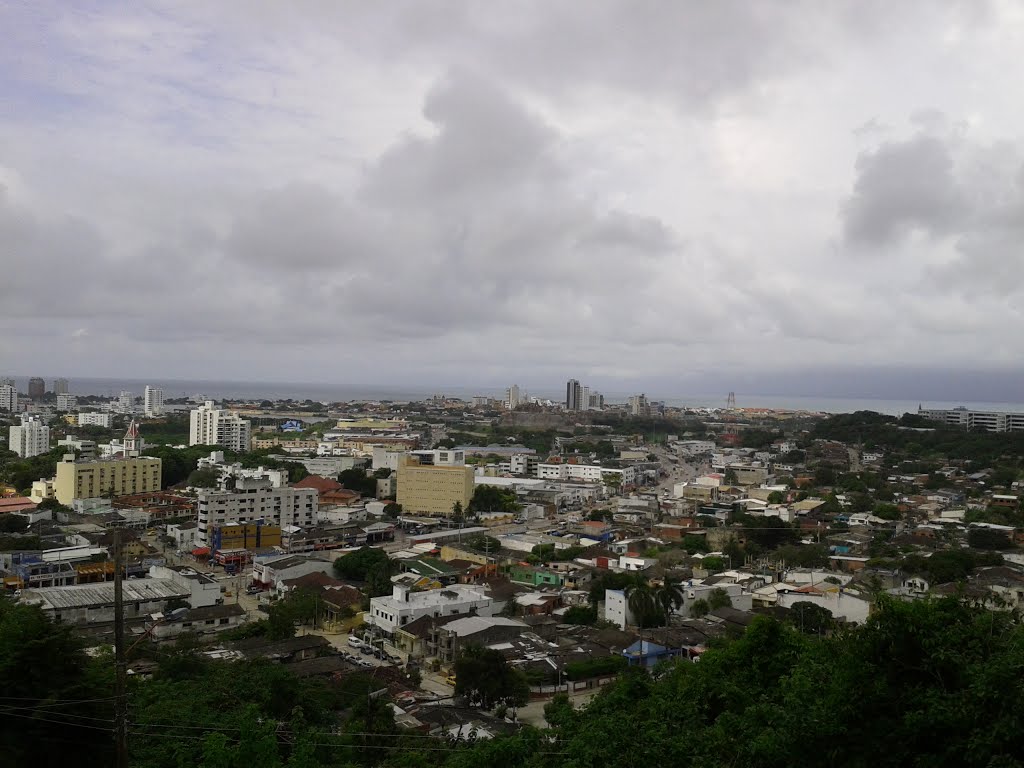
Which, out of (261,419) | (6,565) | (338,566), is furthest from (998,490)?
(261,419)

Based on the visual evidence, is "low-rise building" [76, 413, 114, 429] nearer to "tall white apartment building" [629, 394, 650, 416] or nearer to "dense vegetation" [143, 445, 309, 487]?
"dense vegetation" [143, 445, 309, 487]

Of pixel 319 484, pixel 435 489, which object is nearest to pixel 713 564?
pixel 435 489

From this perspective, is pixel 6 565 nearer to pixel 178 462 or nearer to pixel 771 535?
pixel 178 462

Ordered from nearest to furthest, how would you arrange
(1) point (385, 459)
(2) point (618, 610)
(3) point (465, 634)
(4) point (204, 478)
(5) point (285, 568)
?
1. (3) point (465, 634)
2. (2) point (618, 610)
3. (5) point (285, 568)
4. (4) point (204, 478)
5. (1) point (385, 459)

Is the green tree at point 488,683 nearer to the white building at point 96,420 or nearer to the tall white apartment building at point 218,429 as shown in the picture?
the tall white apartment building at point 218,429

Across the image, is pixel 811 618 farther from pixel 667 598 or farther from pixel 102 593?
pixel 102 593

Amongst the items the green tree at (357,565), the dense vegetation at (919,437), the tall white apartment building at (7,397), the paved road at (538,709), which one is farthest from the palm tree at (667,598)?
the tall white apartment building at (7,397)
